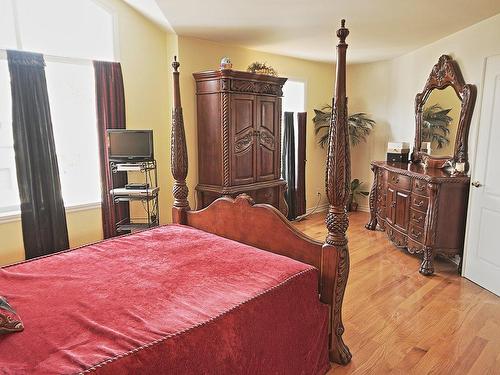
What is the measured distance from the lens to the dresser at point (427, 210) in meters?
3.44

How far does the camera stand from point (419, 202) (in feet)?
12.2

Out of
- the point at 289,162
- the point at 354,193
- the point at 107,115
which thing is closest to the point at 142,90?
the point at 107,115

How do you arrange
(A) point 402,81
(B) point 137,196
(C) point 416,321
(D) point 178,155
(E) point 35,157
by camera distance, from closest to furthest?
(C) point 416,321 < (D) point 178,155 < (E) point 35,157 < (B) point 137,196 < (A) point 402,81

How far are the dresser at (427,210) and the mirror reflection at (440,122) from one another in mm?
267

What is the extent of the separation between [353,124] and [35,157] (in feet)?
14.6

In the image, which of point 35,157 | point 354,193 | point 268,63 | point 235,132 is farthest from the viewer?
point 354,193

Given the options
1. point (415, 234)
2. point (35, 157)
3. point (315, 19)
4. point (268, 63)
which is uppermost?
point (315, 19)

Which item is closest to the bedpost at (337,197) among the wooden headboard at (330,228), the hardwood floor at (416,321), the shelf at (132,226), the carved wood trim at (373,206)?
the wooden headboard at (330,228)

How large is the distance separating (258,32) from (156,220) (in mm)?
2313

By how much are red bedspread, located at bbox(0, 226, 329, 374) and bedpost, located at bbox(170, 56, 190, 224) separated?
618mm

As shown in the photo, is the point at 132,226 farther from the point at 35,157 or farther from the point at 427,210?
the point at 427,210

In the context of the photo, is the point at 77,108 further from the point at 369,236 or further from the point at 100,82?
the point at 369,236

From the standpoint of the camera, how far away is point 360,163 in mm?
6008

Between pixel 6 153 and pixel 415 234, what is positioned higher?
pixel 6 153
